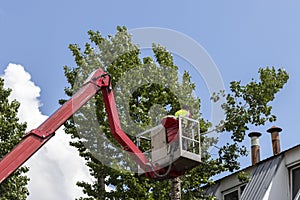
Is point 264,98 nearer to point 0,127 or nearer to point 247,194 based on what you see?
point 247,194

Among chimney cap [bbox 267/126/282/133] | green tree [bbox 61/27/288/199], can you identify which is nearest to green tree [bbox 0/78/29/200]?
green tree [bbox 61/27/288/199]

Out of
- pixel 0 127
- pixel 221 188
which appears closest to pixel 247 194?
pixel 221 188

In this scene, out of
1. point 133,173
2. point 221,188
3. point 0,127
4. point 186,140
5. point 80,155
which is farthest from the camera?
point 0,127

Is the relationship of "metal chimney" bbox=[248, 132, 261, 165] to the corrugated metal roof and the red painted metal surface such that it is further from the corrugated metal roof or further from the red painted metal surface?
the red painted metal surface

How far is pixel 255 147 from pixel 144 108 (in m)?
8.09

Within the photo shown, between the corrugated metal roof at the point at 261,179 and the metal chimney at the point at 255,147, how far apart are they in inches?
144

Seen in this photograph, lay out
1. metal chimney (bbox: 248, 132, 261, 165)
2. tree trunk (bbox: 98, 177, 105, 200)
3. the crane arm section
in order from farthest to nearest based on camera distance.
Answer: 1. metal chimney (bbox: 248, 132, 261, 165)
2. tree trunk (bbox: 98, 177, 105, 200)
3. the crane arm section

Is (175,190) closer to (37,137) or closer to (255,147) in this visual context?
(37,137)

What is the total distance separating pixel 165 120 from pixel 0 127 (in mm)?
12674

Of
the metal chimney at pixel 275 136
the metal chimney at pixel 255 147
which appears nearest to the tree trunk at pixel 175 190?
the metal chimney at pixel 275 136

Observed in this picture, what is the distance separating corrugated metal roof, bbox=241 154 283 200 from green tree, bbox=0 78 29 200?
9.13 metres

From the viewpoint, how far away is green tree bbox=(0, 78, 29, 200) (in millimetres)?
26375

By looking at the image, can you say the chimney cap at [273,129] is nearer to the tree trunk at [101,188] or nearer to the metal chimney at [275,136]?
the metal chimney at [275,136]

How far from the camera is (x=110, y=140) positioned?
21.3 metres
